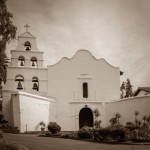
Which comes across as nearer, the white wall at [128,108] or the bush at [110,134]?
the bush at [110,134]

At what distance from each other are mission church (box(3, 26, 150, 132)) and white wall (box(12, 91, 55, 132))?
11cm

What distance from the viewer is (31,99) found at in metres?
30.4

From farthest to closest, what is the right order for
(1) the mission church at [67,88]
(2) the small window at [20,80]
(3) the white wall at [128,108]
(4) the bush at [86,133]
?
(2) the small window at [20,80]
(1) the mission church at [67,88]
(3) the white wall at [128,108]
(4) the bush at [86,133]

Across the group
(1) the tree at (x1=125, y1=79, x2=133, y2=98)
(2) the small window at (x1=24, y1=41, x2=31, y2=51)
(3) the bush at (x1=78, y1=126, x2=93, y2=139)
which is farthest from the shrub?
(1) the tree at (x1=125, y1=79, x2=133, y2=98)

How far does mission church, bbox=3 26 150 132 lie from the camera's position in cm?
3272

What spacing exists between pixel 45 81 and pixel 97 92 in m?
7.54

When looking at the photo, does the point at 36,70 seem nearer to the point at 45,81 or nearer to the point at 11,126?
the point at 45,81

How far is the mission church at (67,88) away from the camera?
32719mm

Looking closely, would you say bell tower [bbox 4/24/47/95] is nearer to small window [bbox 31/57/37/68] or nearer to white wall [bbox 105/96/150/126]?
small window [bbox 31/57/37/68]

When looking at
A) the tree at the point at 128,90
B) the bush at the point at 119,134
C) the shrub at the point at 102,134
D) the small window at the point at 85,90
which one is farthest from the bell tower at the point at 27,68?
the tree at the point at 128,90

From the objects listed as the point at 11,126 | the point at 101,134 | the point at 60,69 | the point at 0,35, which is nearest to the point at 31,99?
the point at 11,126

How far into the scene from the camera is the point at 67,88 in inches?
1454

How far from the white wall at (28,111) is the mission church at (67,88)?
11cm

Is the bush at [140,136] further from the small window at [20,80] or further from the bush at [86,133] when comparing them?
the small window at [20,80]
